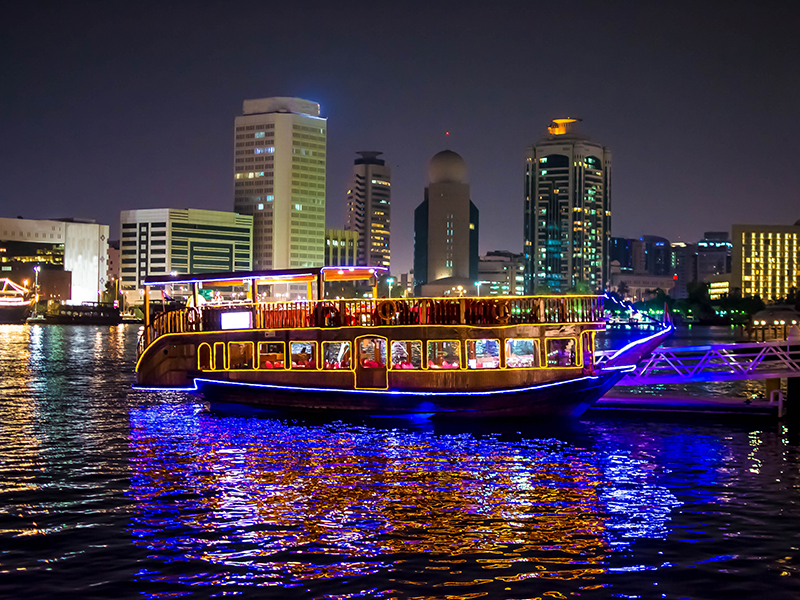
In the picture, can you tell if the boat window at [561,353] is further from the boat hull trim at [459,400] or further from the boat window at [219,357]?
the boat window at [219,357]

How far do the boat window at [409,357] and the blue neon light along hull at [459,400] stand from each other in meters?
1.09

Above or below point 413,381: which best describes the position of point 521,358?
above

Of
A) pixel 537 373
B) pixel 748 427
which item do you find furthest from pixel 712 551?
pixel 748 427

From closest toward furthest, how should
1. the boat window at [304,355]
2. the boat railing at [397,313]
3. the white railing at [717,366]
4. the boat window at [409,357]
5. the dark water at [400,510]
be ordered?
the dark water at [400,510], the boat railing at [397,313], the boat window at [409,357], the white railing at [717,366], the boat window at [304,355]

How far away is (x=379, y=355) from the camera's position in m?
33.9

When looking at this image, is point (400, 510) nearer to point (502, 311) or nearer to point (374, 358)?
point (502, 311)

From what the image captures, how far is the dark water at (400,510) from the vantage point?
15750 mm

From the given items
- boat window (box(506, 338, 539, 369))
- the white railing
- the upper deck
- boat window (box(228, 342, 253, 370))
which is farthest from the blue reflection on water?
the white railing

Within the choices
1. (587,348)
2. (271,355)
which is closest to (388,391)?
(271,355)

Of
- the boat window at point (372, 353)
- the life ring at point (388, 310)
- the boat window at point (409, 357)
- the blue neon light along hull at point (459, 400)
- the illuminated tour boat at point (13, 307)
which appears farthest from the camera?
the illuminated tour boat at point (13, 307)

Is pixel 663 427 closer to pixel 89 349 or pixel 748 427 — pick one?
pixel 748 427

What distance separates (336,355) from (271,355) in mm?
2967

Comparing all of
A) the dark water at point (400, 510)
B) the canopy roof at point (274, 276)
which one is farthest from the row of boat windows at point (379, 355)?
the canopy roof at point (274, 276)

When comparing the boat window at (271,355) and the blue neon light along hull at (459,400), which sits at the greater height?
the boat window at (271,355)
